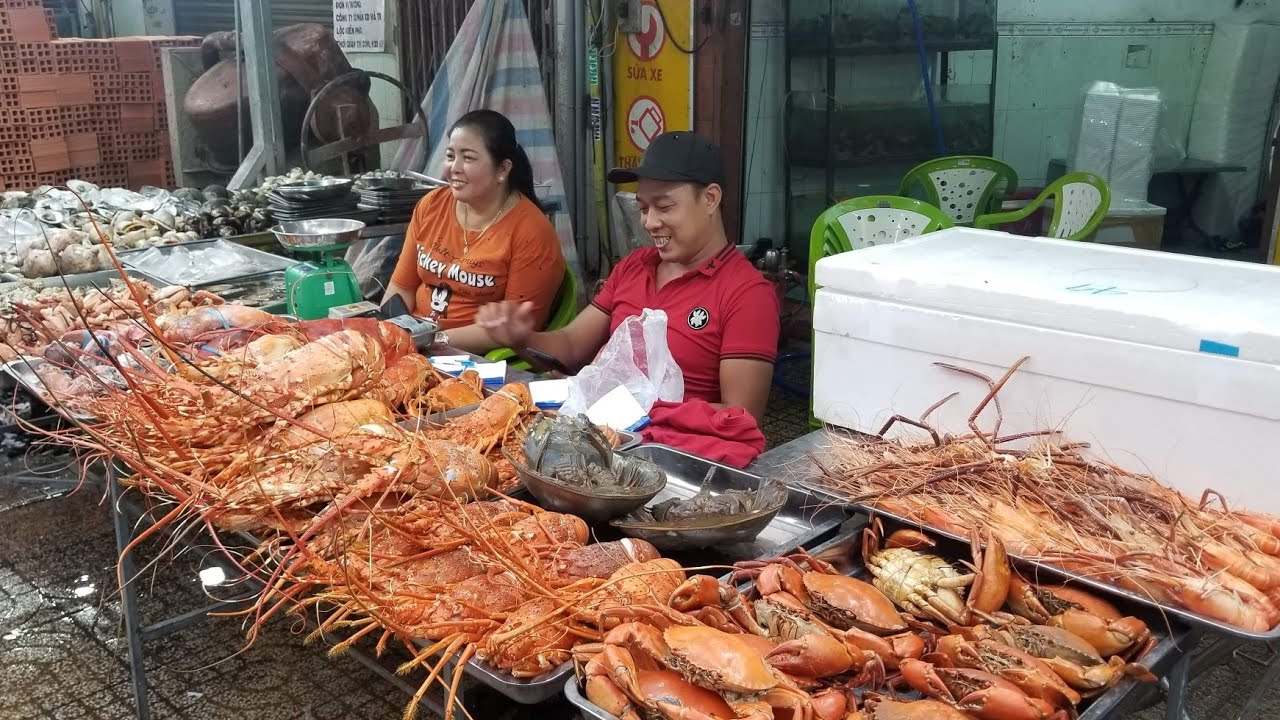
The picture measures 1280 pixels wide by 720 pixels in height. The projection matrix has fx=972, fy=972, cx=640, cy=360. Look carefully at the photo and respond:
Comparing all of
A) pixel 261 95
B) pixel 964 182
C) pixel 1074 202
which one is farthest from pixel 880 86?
pixel 261 95

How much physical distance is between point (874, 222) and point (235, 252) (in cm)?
322

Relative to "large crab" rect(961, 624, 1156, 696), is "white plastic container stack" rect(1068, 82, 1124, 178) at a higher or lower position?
higher

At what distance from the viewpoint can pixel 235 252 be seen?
16.3 ft

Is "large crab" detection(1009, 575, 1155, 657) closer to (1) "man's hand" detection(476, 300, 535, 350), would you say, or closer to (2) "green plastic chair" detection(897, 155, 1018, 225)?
(1) "man's hand" detection(476, 300, 535, 350)

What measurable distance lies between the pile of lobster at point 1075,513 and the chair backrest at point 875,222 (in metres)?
2.51

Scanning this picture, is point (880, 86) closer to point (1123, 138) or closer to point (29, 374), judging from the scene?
point (1123, 138)

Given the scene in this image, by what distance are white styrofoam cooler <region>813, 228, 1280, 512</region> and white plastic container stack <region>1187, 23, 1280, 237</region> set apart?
174 inches

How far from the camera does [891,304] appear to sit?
7.69 feet

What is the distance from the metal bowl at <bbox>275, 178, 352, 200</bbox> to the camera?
5.27 m

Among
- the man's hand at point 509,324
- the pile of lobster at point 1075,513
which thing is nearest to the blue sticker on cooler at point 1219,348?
the pile of lobster at point 1075,513

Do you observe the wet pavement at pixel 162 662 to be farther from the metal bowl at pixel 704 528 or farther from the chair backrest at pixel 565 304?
the chair backrest at pixel 565 304

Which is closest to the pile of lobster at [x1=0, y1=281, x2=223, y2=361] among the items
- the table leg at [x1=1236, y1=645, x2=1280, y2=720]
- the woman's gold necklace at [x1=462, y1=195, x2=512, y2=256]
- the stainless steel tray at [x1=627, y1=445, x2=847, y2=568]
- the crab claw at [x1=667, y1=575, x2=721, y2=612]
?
the woman's gold necklace at [x1=462, y1=195, x2=512, y2=256]

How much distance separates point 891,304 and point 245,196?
463 cm

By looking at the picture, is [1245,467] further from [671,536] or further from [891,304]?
[671,536]
